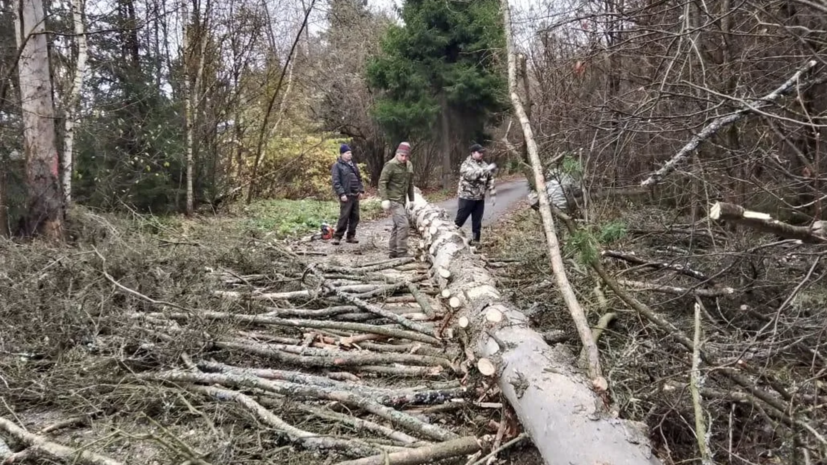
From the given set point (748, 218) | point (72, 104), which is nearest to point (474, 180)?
point (748, 218)

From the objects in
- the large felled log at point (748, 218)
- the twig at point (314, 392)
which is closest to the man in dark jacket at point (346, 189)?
the twig at point (314, 392)

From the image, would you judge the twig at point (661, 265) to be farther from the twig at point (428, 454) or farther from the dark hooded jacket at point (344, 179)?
the dark hooded jacket at point (344, 179)

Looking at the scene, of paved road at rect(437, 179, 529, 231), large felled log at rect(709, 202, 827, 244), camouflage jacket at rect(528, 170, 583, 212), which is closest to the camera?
large felled log at rect(709, 202, 827, 244)

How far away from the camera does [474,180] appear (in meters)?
7.73

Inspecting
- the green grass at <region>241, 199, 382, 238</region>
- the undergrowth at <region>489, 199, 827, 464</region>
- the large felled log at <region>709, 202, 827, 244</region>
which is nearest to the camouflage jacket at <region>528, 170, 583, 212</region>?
the undergrowth at <region>489, 199, 827, 464</region>

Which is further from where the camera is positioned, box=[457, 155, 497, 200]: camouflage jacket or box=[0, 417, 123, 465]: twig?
box=[457, 155, 497, 200]: camouflage jacket

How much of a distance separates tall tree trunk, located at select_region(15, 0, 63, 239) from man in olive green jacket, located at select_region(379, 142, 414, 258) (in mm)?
4844

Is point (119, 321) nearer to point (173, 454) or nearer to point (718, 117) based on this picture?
point (173, 454)

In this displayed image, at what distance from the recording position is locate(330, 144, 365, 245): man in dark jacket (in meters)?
8.36

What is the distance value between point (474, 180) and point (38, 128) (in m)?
6.36

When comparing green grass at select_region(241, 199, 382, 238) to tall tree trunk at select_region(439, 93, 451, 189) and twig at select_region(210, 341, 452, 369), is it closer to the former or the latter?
tall tree trunk at select_region(439, 93, 451, 189)

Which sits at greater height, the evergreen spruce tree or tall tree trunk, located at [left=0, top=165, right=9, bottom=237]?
the evergreen spruce tree

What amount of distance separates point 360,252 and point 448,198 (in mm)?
10545

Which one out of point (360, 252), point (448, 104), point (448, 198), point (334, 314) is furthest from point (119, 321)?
point (448, 104)
